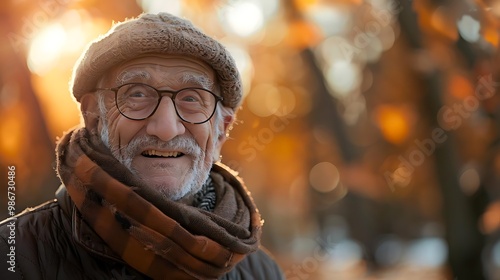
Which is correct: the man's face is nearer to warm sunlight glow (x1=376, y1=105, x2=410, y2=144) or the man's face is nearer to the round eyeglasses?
the round eyeglasses

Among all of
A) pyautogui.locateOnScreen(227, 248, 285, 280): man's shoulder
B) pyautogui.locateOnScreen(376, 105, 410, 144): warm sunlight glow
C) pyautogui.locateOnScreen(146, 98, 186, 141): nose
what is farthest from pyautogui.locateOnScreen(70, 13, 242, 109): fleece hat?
pyautogui.locateOnScreen(376, 105, 410, 144): warm sunlight glow

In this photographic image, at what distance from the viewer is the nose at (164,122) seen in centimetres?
252

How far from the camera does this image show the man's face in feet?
8.36

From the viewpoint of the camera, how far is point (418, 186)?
25.2 meters

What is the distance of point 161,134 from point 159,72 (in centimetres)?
27

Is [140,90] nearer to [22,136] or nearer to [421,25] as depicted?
[421,25]

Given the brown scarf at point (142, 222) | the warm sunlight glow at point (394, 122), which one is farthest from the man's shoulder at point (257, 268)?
the warm sunlight glow at point (394, 122)

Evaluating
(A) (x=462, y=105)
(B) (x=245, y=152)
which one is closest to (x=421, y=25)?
(A) (x=462, y=105)

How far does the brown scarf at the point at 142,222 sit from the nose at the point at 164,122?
8.0 inches

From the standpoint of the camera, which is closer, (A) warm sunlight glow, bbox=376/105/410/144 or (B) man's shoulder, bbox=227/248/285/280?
(B) man's shoulder, bbox=227/248/285/280

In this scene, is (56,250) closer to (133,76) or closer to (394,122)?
(133,76)

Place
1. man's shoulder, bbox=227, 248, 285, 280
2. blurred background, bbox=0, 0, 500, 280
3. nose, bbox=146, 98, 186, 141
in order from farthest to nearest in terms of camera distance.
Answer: blurred background, bbox=0, 0, 500, 280 → man's shoulder, bbox=227, 248, 285, 280 → nose, bbox=146, 98, 186, 141

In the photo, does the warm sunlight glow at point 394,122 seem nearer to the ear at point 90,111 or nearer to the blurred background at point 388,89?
the blurred background at point 388,89

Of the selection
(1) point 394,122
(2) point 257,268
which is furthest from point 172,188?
(1) point 394,122
